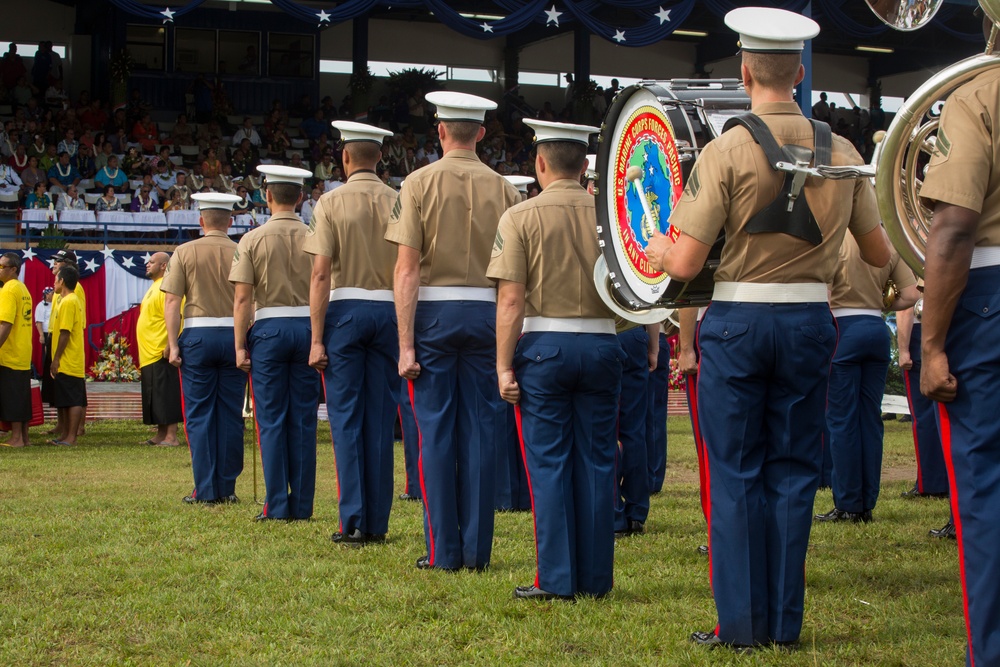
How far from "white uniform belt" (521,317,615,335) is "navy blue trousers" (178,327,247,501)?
3.98 meters

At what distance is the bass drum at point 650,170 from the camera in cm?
457

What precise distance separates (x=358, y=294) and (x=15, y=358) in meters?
7.47

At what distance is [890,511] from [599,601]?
3702 millimetres

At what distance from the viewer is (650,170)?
16.0 feet

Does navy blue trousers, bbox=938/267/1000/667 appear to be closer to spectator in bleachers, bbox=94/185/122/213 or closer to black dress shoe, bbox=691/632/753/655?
black dress shoe, bbox=691/632/753/655

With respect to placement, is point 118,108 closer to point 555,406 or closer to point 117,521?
point 117,521

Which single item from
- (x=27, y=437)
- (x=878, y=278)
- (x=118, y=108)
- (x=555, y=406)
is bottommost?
(x=27, y=437)

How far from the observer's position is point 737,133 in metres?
4.39

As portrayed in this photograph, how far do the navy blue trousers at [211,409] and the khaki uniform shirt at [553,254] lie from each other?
12.8 ft

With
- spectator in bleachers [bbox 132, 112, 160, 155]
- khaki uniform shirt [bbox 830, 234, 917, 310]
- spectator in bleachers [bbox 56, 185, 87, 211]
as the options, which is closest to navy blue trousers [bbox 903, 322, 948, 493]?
khaki uniform shirt [bbox 830, 234, 917, 310]

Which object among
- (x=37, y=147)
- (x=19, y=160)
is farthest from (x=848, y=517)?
(x=37, y=147)

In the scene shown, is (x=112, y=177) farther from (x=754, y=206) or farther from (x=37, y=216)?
(x=754, y=206)

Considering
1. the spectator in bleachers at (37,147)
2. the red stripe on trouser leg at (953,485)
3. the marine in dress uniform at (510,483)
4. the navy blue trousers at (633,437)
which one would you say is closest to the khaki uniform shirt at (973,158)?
the red stripe on trouser leg at (953,485)

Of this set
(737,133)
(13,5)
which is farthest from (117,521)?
(13,5)
